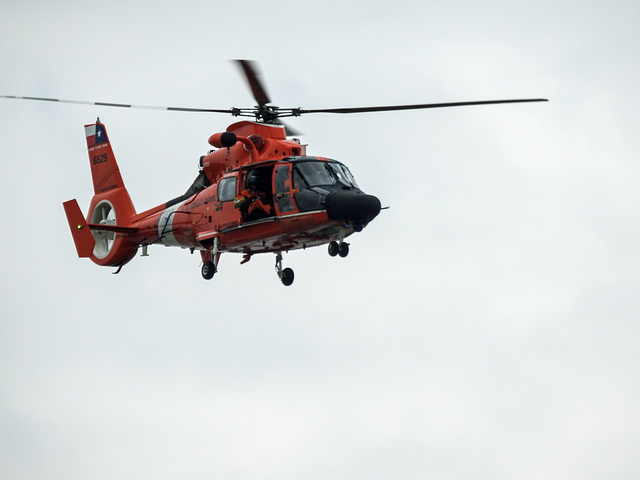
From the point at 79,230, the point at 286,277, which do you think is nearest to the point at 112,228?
the point at 79,230

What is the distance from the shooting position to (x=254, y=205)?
2733 cm

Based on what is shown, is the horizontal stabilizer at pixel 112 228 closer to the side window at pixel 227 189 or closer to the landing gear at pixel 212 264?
the landing gear at pixel 212 264

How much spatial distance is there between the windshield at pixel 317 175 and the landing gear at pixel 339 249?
161 cm

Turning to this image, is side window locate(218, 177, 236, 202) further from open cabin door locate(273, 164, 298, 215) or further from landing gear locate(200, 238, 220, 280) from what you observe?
open cabin door locate(273, 164, 298, 215)

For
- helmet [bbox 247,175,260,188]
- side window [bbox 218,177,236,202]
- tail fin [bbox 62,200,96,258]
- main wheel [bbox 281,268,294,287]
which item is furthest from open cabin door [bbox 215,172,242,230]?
tail fin [bbox 62,200,96,258]

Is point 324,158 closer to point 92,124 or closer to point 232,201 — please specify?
point 232,201

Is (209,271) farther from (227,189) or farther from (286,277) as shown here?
(227,189)

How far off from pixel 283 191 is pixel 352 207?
2.34m

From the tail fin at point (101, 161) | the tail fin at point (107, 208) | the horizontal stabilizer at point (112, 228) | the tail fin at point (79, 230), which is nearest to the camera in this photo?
the horizontal stabilizer at point (112, 228)

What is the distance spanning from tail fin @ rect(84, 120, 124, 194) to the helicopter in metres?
2.51

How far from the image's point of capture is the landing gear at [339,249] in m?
26.0

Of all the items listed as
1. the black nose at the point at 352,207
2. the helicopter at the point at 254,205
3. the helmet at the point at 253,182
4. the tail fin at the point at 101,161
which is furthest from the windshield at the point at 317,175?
the tail fin at the point at 101,161

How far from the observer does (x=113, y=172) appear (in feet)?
114

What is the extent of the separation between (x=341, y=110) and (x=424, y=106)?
2303mm
